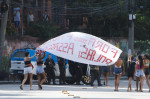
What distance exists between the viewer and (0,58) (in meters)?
41.7

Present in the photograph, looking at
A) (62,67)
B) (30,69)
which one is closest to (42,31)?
(62,67)

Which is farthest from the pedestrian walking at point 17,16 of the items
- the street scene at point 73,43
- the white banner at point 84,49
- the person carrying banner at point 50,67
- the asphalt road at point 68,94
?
the asphalt road at point 68,94

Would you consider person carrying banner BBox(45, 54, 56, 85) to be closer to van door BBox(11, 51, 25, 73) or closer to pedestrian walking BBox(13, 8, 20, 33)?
van door BBox(11, 51, 25, 73)

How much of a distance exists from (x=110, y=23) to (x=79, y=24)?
10.1 feet

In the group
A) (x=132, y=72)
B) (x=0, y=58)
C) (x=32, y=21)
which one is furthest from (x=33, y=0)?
(x=132, y=72)

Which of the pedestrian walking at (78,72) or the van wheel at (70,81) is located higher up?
the pedestrian walking at (78,72)

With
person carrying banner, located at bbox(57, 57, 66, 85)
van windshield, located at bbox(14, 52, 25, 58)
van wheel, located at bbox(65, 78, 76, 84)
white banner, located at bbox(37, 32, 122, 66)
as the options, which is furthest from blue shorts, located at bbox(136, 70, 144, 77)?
van windshield, located at bbox(14, 52, 25, 58)

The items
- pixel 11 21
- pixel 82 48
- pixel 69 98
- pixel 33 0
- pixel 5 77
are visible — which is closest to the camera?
pixel 69 98

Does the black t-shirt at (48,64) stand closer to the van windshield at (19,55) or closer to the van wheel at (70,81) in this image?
the van wheel at (70,81)

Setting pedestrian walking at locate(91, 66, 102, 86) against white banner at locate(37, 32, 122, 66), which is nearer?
white banner at locate(37, 32, 122, 66)

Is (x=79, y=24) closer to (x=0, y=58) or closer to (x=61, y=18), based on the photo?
(x=61, y=18)

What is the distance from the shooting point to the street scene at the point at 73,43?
108ft

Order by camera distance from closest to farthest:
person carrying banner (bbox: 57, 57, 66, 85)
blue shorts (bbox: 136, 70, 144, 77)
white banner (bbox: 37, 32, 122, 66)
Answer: blue shorts (bbox: 136, 70, 144, 77) < white banner (bbox: 37, 32, 122, 66) < person carrying banner (bbox: 57, 57, 66, 85)

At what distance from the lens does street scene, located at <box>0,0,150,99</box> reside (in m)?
33.0
